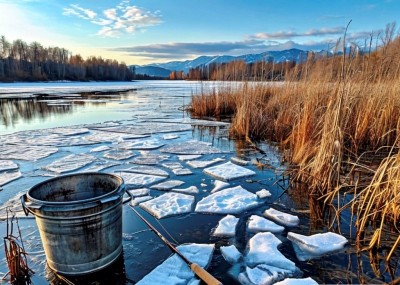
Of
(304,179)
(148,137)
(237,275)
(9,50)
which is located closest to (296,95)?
(304,179)

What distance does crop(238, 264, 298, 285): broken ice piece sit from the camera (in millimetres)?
1866

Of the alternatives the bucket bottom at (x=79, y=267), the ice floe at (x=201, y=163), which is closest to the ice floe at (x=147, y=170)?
the ice floe at (x=201, y=163)

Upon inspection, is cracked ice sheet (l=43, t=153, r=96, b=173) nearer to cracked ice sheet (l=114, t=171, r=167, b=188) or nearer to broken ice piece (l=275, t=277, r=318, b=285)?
cracked ice sheet (l=114, t=171, r=167, b=188)

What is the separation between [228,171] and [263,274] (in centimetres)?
222

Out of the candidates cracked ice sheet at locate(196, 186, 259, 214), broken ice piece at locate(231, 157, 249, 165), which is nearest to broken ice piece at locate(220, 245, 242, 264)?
cracked ice sheet at locate(196, 186, 259, 214)

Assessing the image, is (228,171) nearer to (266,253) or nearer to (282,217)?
(282,217)

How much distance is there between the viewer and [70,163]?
14.3 ft

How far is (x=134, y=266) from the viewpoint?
6.65 feet

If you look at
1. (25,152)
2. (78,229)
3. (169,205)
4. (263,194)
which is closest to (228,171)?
(263,194)

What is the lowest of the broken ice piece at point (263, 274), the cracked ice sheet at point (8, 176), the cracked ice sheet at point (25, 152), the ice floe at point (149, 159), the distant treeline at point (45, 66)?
the broken ice piece at point (263, 274)

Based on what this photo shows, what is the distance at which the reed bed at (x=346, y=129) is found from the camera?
2527 millimetres

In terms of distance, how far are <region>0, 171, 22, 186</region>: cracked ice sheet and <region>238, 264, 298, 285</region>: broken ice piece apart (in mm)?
3271

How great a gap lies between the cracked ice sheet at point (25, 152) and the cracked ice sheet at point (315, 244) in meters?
4.30

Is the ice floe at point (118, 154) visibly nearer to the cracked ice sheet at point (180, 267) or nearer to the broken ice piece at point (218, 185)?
the broken ice piece at point (218, 185)
